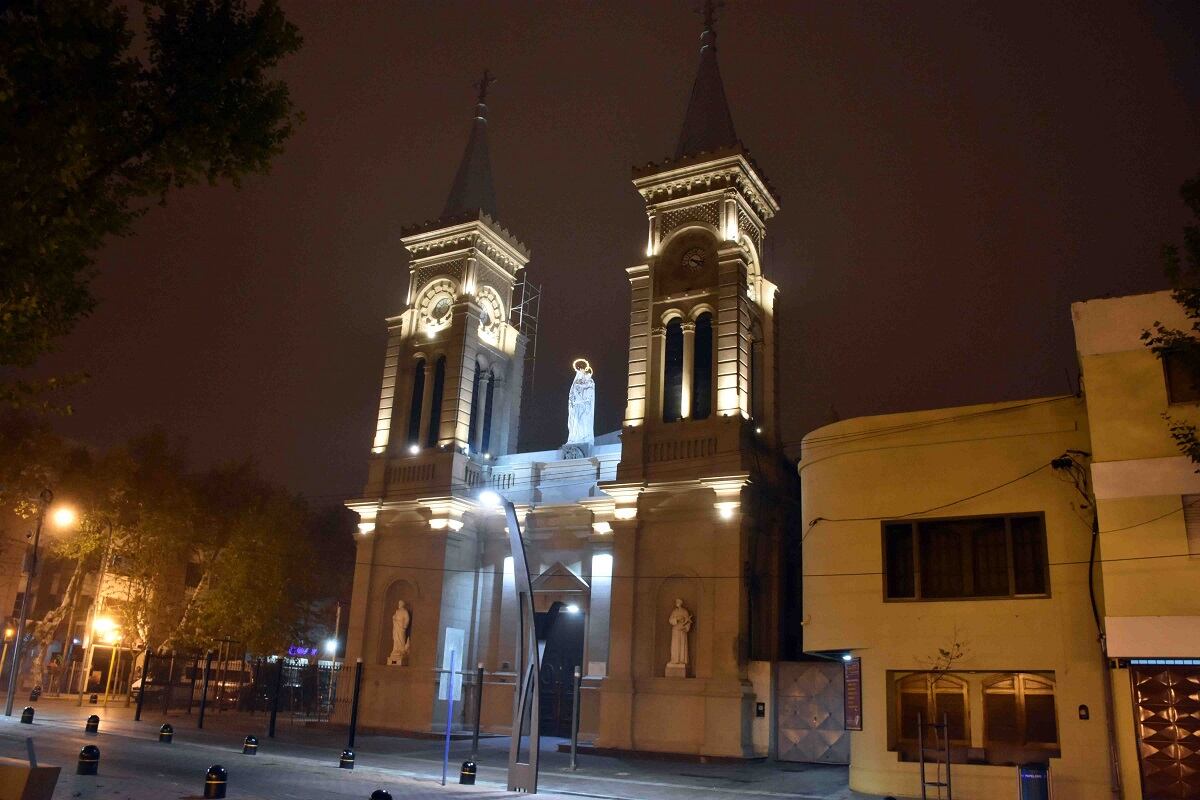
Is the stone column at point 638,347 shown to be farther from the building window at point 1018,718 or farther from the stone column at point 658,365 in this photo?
the building window at point 1018,718

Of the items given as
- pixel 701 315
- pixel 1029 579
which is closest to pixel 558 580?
pixel 701 315

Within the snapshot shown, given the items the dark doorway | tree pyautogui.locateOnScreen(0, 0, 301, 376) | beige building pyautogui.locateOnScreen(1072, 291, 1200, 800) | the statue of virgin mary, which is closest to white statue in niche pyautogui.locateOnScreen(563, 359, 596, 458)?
the statue of virgin mary

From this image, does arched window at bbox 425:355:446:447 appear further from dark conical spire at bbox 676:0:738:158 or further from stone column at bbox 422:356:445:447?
dark conical spire at bbox 676:0:738:158

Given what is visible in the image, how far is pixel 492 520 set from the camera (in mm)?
36688

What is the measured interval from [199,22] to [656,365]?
21.9 meters

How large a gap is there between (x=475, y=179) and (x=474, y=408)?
10963 millimetres

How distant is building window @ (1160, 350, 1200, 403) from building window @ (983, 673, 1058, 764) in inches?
244

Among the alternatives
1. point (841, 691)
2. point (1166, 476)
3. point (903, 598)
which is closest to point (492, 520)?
point (841, 691)

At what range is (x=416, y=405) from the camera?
129ft

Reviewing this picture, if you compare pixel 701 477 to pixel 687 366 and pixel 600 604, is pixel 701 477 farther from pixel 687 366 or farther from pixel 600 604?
pixel 600 604

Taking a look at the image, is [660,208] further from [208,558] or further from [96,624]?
[96,624]

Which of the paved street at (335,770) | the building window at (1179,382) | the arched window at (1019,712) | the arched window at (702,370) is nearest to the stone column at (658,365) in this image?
the arched window at (702,370)

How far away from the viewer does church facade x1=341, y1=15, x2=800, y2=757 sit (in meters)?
29.3

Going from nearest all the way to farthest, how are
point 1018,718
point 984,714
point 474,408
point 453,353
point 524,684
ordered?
point 524,684
point 1018,718
point 984,714
point 453,353
point 474,408
